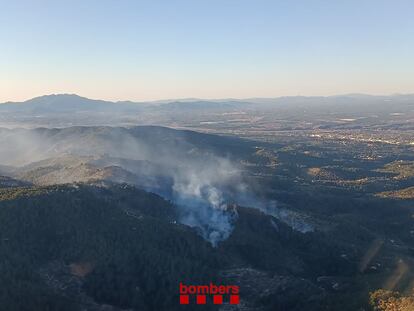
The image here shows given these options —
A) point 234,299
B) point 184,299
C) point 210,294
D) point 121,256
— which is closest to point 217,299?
point 210,294

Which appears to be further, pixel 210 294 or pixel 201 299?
pixel 210 294

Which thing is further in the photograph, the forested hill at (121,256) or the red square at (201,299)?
the red square at (201,299)

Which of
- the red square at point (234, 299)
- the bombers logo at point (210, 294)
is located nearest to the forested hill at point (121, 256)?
the bombers logo at point (210, 294)

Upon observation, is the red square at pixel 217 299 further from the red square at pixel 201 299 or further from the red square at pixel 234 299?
the red square at pixel 201 299

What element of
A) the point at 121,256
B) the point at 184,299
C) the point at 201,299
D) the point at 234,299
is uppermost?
the point at 121,256

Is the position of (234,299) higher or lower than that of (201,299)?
lower

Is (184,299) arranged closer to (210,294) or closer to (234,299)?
(210,294)

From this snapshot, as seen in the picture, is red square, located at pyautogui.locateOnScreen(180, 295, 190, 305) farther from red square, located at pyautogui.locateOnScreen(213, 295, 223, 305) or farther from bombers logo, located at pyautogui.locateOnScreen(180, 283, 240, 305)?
red square, located at pyautogui.locateOnScreen(213, 295, 223, 305)

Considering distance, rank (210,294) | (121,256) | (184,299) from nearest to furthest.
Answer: (184,299) → (210,294) → (121,256)

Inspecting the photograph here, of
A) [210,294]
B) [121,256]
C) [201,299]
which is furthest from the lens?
[121,256]
